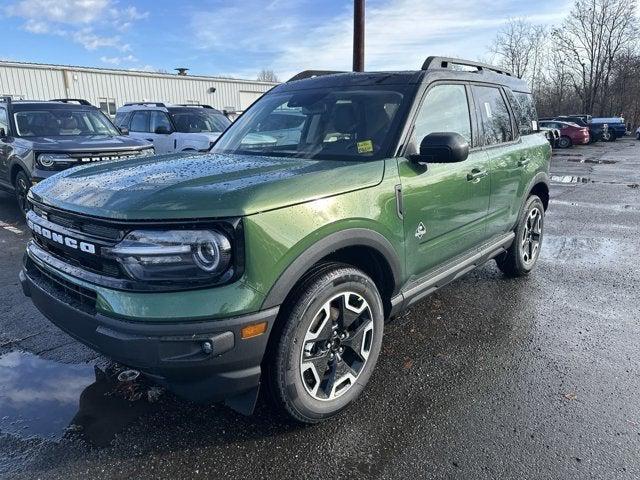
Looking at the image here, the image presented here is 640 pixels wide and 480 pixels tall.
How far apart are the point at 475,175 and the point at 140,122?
10119mm

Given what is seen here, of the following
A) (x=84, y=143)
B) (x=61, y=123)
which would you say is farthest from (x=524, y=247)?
(x=61, y=123)

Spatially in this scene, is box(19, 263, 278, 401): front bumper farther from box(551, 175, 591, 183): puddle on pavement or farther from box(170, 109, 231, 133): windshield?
box(551, 175, 591, 183): puddle on pavement

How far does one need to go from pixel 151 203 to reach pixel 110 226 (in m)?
0.22

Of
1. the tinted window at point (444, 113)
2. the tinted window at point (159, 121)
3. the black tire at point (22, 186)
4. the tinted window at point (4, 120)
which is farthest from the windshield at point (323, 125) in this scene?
the tinted window at point (159, 121)

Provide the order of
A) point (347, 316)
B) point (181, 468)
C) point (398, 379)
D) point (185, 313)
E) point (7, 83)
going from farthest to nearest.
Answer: point (7, 83), point (398, 379), point (347, 316), point (181, 468), point (185, 313)

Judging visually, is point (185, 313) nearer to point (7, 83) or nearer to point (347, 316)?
point (347, 316)

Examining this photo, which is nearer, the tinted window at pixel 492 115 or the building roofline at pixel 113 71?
the tinted window at pixel 492 115

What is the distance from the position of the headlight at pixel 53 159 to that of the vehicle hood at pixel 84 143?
0.08 m

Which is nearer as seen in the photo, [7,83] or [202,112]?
[202,112]

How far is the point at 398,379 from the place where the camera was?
313 centimetres

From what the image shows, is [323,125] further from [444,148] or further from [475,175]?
[475,175]

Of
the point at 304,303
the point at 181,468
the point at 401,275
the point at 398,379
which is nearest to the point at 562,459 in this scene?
the point at 398,379

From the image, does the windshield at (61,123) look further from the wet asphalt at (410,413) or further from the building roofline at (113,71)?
the building roofline at (113,71)

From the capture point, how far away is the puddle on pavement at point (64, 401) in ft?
8.51
